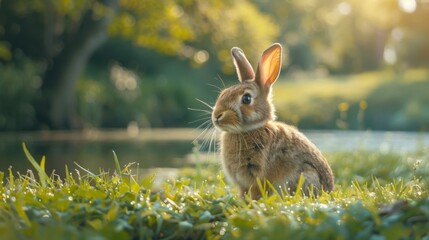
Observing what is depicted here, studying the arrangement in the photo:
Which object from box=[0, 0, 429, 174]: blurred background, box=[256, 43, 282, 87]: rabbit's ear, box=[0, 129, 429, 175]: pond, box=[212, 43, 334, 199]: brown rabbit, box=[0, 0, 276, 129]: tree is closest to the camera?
box=[212, 43, 334, 199]: brown rabbit

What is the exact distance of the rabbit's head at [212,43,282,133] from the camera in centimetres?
575

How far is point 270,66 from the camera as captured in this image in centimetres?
608

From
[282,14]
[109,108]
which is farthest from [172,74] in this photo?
[109,108]

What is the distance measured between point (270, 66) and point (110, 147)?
36.9ft

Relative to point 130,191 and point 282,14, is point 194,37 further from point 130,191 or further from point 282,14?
point 130,191

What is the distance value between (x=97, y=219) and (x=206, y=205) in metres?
0.88

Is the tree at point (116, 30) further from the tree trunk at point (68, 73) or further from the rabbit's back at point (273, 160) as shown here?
the rabbit's back at point (273, 160)

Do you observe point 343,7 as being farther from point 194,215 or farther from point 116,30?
point 194,215

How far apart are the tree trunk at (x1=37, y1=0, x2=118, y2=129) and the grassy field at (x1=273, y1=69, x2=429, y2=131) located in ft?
23.6

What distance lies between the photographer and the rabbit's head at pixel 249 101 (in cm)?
575

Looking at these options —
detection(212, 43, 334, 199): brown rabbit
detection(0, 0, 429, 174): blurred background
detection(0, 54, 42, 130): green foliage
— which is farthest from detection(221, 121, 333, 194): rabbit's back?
detection(0, 54, 42, 130): green foliage

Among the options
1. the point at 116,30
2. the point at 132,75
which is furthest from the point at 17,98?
the point at 132,75

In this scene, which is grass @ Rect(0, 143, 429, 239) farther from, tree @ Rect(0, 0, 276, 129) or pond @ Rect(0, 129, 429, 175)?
tree @ Rect(0, 0, 276, 129)

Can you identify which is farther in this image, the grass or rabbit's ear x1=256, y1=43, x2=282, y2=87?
rabbit's ear x1=256, y1=43, x2=282, y2=87
